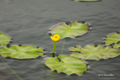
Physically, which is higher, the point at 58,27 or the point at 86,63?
the point at 58,27

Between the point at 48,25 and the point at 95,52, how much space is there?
18.9 inches

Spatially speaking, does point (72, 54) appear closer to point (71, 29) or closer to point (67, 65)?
point (67, 65)

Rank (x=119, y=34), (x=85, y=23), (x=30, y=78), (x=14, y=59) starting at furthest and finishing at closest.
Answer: (x=85, y=23)
(x=119, y=34)
(x=14, y=59)
(x=30, y=78)

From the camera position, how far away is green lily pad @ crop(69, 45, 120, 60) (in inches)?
38.4

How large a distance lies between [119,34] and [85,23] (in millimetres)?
277

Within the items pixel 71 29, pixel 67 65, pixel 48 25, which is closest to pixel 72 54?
pixel 67 65

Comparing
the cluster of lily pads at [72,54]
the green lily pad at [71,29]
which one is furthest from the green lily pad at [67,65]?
the green lily pad at [71,29]

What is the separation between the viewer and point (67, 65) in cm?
91

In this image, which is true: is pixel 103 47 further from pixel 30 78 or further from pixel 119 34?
pixel 30 78

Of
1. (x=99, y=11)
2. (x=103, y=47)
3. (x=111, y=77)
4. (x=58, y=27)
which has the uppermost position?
(x=99, y=11)

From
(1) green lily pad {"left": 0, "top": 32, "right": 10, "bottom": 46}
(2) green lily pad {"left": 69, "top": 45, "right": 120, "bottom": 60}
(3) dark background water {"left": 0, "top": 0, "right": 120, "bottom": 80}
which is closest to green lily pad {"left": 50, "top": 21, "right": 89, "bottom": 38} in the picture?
(3) dark background water {"left": 0, "top": 0, "right": 120, "bottom": 80}

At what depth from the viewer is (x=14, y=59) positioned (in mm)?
982

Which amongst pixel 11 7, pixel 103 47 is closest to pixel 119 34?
pixel 103 47

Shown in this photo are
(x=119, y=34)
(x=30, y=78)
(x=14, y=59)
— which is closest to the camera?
(x=30, y=78)
